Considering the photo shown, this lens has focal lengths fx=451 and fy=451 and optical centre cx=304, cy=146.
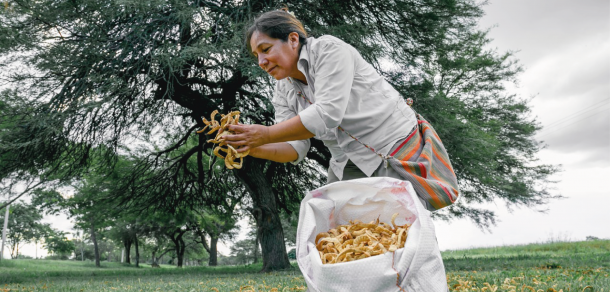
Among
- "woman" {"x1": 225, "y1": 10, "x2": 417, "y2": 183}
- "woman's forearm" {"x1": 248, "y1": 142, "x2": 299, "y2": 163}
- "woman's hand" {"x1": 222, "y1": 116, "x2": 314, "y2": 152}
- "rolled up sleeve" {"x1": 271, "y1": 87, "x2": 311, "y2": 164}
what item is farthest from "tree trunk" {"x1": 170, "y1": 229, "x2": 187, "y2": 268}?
"woman's hand" {"x1": 222, "y1": 116, "x2": 314, "y2": 152}

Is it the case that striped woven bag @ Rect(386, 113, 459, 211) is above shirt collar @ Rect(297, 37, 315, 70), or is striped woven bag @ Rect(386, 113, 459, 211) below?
below

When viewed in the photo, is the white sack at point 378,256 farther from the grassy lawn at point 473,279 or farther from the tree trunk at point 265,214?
the tree trunk at point 265,214

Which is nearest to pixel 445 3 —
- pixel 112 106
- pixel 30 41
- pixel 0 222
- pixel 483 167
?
pixel 483 167

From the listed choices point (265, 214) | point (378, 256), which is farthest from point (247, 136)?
point (265, 214)

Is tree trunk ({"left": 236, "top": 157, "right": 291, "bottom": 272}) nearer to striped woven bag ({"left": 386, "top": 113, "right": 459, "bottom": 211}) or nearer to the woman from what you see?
the woman

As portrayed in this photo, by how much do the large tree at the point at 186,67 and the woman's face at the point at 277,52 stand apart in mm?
5084

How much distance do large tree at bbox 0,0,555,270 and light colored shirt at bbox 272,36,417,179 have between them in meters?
5.19

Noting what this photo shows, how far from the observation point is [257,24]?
7.45 feet

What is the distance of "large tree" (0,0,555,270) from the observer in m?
8.20

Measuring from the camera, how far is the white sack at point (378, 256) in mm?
1590

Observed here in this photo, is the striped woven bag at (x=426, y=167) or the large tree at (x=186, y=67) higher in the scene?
the large tree at (x=186, y=67)

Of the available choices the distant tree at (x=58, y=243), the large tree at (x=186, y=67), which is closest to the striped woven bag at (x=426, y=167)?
the large tree at (x=186, y=67)

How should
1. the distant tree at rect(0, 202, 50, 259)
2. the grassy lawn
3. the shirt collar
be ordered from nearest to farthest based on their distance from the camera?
1. the shirt collar
2. the grassy lawn
3. the distant tree at rect(0, 202, 50, 259)

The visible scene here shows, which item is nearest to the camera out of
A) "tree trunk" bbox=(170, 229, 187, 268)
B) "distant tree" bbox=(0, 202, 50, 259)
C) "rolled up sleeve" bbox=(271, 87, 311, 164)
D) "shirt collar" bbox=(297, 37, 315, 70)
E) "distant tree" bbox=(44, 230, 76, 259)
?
"shirt collar" bbox=(297, 37, 315, 70)
